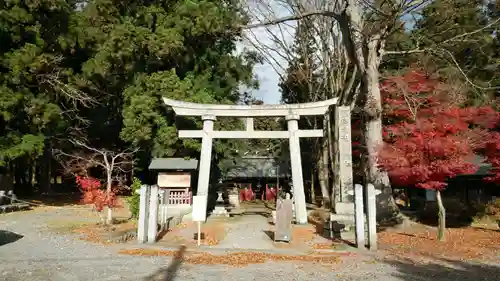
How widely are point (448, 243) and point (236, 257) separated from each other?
21.2 feet

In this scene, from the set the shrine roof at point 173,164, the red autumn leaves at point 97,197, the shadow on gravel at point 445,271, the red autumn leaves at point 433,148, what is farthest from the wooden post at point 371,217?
the shrine roof at point 173,164

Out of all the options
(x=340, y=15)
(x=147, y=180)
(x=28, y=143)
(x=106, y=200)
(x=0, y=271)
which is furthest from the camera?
(x=147, y=180)

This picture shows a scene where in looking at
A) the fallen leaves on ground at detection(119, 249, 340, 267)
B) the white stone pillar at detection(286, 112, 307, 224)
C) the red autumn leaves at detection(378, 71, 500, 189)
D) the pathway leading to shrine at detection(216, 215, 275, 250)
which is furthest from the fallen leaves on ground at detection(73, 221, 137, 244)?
the red autumn leaves at detection(378, 71, 500, 189)

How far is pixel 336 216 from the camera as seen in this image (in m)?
14.8

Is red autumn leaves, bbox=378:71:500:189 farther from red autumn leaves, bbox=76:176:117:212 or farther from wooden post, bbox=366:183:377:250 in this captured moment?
red autumn leaves, bbox=76:176:117:212

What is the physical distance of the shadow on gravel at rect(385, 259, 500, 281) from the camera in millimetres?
8391

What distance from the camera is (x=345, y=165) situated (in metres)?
16.1

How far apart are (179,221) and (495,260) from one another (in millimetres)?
11582

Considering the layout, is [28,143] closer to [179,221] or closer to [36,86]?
[36,86]

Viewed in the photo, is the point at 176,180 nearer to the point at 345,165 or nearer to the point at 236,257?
the point at 345,165

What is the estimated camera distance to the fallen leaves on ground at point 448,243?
11.2 metres

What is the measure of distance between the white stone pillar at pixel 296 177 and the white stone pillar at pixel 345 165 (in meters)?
2.57

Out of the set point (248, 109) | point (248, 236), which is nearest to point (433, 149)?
point (248, 236)

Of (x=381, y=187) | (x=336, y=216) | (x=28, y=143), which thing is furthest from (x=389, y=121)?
(x=28, y=143)
